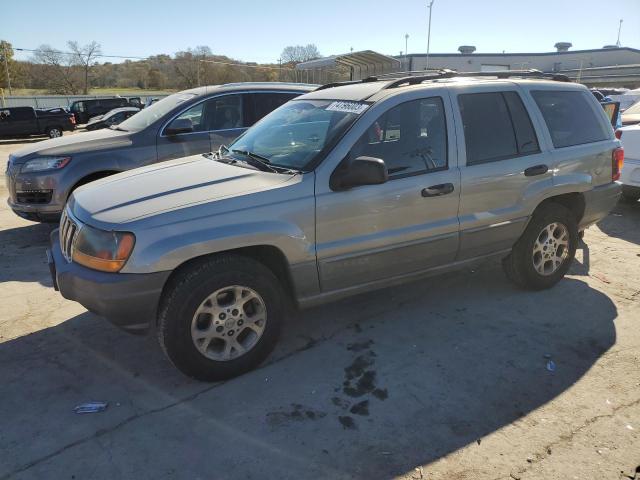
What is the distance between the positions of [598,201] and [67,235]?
451 centimetres

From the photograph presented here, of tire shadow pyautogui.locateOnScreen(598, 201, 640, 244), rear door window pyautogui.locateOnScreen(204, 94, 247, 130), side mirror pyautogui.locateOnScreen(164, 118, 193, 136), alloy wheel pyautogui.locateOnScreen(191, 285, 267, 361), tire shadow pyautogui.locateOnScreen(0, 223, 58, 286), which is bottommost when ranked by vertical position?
tire shadow pyautogui.locateOnScreen(0, 223, 58, 286)

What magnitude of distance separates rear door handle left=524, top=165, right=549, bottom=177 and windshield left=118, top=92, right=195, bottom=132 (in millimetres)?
4316

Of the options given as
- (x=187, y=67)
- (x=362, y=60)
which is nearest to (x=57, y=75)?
(x=187, y=67)

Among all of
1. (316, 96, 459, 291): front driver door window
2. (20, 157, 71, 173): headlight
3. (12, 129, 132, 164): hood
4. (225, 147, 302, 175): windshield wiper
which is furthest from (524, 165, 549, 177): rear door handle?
(20, 157, 71, 173): headlight

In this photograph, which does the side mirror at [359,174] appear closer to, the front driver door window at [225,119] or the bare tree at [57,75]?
the front driver door window at [225,119]

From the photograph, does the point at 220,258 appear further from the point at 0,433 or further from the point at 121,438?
the point at 0,433

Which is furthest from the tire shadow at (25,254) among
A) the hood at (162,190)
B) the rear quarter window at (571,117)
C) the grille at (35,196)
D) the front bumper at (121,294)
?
the rear quarter window at (571,117)

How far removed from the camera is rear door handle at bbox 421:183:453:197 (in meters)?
3.62

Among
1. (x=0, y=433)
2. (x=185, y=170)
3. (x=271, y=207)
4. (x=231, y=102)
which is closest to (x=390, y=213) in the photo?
(x=271, y=207)

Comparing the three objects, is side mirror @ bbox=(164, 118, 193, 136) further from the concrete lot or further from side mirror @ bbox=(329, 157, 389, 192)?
side mirror @ bbox=(329, 157, 389, 192)

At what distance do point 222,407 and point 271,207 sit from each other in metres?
1.25

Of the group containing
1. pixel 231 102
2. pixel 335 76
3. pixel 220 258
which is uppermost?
pixel 335 76

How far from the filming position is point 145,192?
128 inches

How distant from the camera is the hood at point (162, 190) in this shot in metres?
3.00
